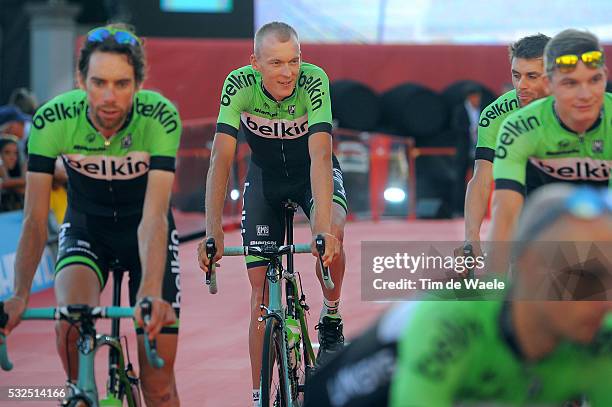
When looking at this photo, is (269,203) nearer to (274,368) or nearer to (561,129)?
(274,368)

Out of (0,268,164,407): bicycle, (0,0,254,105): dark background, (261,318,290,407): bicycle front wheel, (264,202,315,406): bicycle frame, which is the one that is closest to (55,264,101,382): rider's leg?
(0,268,164,407): bicycle

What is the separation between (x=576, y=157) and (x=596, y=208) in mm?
2473

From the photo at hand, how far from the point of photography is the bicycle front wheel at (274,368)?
6031 millimetres

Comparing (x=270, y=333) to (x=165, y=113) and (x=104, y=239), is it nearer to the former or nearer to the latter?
(x=104, y=239)

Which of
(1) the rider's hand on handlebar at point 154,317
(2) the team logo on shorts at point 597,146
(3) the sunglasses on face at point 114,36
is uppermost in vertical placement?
(3) the sunglasses on face at point 114,36

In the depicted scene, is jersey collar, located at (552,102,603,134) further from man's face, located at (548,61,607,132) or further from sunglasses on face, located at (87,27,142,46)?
sunglasses on face, located at (87,27,142,46)

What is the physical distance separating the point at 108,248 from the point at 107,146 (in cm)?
47

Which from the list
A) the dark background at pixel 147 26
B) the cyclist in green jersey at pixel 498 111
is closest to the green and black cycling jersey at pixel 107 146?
the cyclist in green jersey at pixel 498 111

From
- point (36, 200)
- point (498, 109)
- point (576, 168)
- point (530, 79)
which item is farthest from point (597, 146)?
point (36, 200)

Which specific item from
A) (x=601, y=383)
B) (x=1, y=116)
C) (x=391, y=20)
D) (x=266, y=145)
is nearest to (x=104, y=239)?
(x=266, y=145)

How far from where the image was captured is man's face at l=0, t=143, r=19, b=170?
42.7 ft

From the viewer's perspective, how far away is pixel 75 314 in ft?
15.2

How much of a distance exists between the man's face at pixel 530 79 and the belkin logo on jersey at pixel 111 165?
2.21 meters

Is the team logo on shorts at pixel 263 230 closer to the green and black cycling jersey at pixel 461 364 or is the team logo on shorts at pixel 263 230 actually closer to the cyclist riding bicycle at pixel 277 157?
the cyclist riding bicycle at pixel 277 157
